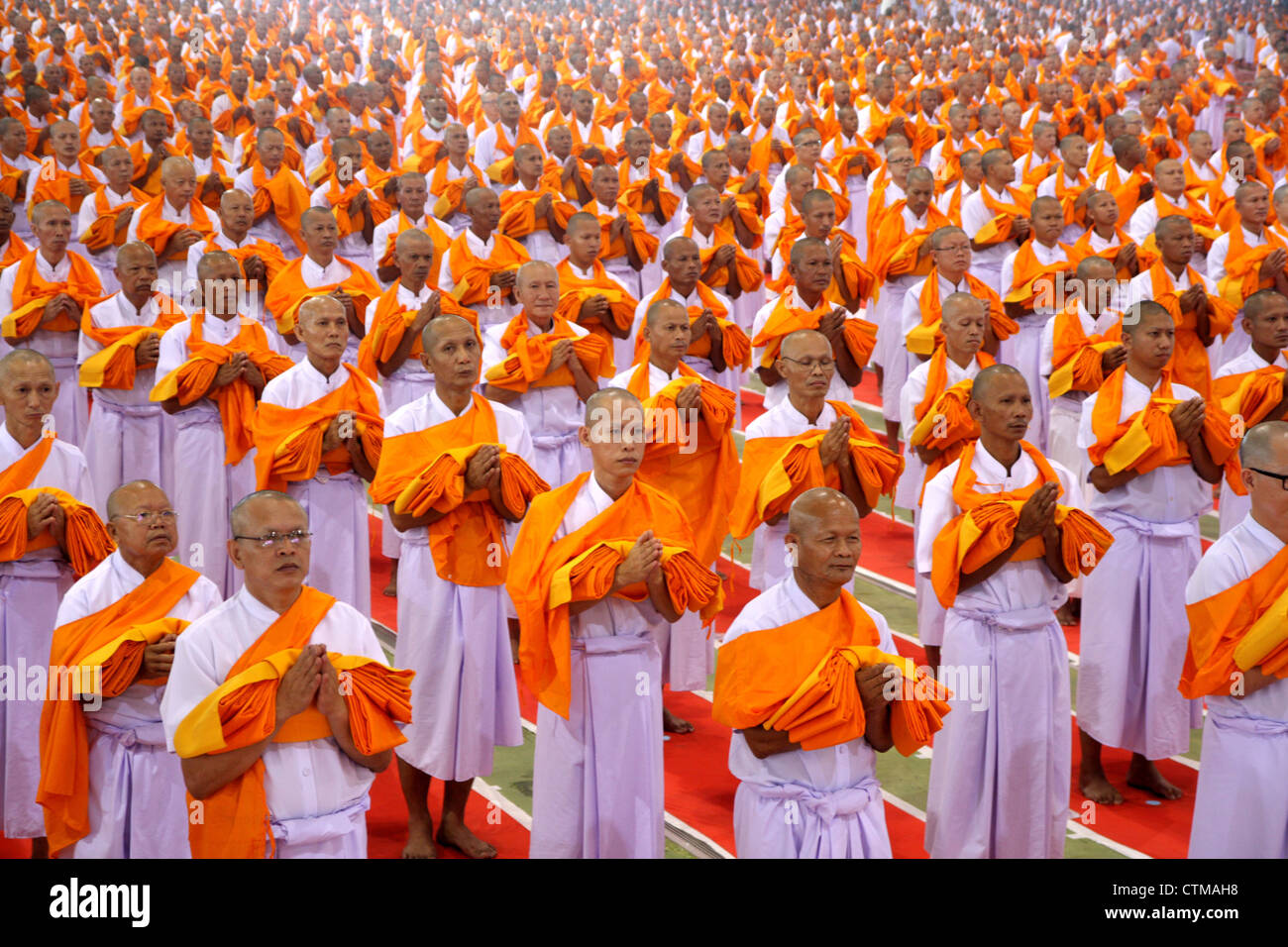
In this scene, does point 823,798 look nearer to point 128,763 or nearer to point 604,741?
point 604,741

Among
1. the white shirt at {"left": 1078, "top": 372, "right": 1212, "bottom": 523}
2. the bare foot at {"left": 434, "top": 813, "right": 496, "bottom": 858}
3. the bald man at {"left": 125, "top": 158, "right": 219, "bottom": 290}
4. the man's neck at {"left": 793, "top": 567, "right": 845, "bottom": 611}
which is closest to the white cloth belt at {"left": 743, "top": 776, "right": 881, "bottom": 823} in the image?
the man's neck at {"left": 793, "top": 567, "right": 845, "bottom": 611}

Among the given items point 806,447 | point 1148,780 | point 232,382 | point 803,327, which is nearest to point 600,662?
point 806,447

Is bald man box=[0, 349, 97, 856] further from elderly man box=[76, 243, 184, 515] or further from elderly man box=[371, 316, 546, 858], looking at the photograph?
elderly man box=[76, 243, 184, 515]

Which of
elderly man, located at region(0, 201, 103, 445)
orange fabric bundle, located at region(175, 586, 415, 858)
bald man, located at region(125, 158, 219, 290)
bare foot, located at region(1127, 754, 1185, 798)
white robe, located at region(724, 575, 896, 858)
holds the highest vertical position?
bald man, located at region(125, 158, 219, 290)

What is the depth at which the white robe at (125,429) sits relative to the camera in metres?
9.54

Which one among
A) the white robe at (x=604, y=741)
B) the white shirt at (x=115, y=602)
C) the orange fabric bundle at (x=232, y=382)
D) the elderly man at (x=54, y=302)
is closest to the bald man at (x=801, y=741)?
the white robe at (x=604, y=741)

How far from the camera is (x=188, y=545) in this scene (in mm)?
9344

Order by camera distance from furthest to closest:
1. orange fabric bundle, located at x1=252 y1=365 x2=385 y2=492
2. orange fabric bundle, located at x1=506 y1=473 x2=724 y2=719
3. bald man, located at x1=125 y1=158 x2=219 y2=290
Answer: bald man, located at x1=125 y1=158 x2=219 y2=290 → orange fabric bundle, located at x1=252 y1=365 x2=385 y2=492 → orange fabric bundle, located at x1=506 y1=473 x2=724 y2=719

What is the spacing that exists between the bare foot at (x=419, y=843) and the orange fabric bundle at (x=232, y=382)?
2.97 m

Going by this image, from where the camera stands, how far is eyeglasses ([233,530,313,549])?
4.99m

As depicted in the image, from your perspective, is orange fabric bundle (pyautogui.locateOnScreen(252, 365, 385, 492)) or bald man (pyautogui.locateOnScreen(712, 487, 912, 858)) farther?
orange fabric bundle (pyautogui.locateOnScreen(252, 365, 385, 492))

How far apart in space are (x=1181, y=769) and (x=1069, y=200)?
24.7ft

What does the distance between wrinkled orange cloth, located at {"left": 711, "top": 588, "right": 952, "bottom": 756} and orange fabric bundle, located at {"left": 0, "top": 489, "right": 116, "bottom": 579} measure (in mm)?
3001

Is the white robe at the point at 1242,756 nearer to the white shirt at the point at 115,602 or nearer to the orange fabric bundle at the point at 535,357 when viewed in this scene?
the white shirt at the point at 115,602
